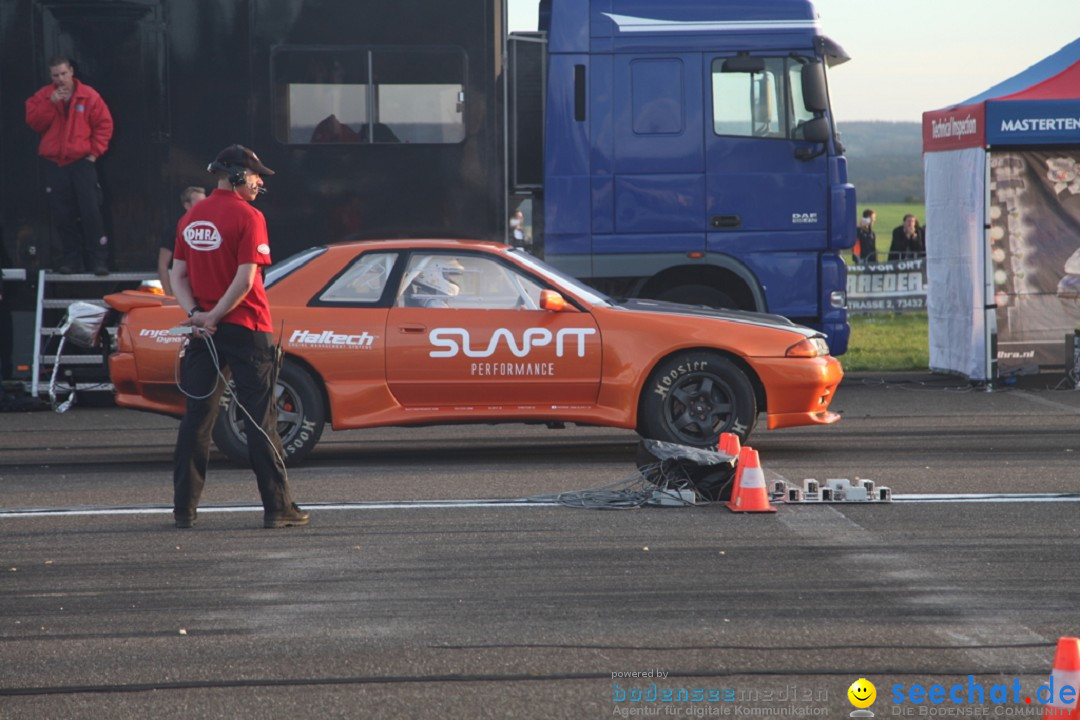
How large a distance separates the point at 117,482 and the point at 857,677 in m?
5.45

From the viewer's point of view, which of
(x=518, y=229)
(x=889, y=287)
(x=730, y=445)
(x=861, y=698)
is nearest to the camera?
(x=861, y=698)

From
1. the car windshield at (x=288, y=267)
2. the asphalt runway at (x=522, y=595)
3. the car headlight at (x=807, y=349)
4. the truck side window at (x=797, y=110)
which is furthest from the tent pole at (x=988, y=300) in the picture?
the car windshield at (x=288, y=267)

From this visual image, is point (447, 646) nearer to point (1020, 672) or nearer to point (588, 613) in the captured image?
point (588, 613)

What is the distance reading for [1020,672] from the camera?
15.2 ft

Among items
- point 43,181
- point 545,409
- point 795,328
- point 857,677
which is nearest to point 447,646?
point 857,677

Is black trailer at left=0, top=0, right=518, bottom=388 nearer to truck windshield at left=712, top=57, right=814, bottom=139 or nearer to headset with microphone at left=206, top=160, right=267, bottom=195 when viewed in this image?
truck windshield at left=712, top=57, right=814, bottom=139

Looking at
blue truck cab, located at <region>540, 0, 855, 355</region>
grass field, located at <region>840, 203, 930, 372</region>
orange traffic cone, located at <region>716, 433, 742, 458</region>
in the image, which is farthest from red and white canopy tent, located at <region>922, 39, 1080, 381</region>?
orange traffic cone, located at <region>716, 433, 742, 458</region>

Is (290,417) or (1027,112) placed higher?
(1027,112)

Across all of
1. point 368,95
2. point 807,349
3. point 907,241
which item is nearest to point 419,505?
point 807,349

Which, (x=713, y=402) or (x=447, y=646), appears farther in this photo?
(x=713, y=402)

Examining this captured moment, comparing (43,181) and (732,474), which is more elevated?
(43,181)

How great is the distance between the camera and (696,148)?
12281mm

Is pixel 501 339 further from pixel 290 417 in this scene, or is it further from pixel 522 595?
pixel 522 595

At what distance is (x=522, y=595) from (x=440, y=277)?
13.0 ft
